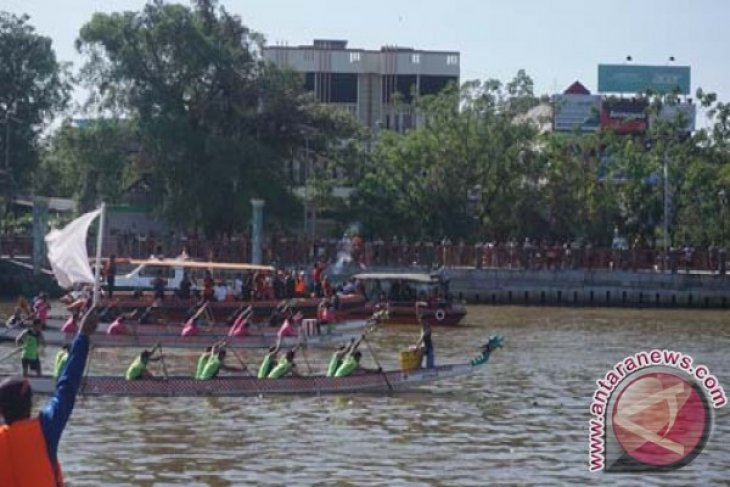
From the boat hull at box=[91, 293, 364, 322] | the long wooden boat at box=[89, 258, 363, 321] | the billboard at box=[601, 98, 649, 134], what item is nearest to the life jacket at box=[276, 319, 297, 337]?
the long wooden boat at box=[89, 258, 363, 321]

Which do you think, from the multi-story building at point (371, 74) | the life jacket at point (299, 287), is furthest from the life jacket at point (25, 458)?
the multi-story building at point (371, 74)

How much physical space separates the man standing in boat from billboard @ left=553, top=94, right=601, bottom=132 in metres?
79.1

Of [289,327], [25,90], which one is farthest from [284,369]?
[25,90]

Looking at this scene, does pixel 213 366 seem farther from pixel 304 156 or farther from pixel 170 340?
pixel 304 156

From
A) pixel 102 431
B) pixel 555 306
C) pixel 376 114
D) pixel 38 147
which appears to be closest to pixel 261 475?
pixel 102 431

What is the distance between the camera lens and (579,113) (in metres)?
91.6

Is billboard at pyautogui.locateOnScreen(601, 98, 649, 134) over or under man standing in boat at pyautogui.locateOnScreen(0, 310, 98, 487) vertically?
over

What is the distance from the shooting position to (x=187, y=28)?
62.2 m

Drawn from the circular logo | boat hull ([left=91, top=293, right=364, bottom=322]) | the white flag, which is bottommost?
boat hull ([left=91, top=293, right=364, bottom=322])

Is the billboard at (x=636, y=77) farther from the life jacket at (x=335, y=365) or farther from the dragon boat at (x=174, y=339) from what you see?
the life jacket at (x=335, y=365)

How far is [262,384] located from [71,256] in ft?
35.4

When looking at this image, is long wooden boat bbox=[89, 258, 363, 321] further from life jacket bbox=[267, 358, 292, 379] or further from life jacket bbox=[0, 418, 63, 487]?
life jacket bbox=[0, 418, 63, 487]

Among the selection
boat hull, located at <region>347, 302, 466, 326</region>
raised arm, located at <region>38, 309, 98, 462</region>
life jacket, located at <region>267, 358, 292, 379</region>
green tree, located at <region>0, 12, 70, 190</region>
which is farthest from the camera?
green tree, located at <region>0, 12, 70, 190</region>

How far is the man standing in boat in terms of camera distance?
7.80 meters
